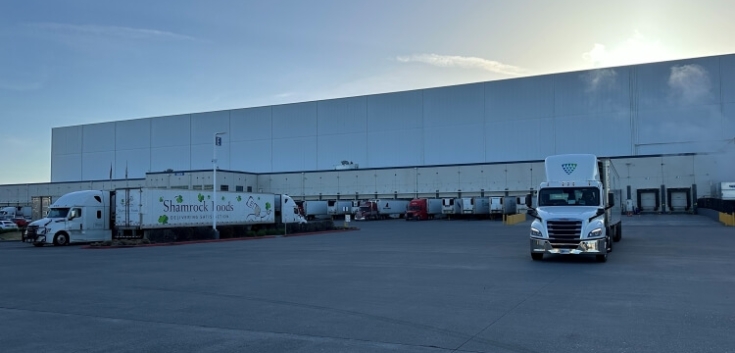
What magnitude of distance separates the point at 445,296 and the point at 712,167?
5803 centimetres

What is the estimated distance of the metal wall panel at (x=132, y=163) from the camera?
90.0 m

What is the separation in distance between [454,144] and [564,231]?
57010 millimetres

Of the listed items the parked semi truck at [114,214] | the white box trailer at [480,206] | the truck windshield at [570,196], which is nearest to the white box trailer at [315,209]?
the white box trailer at [480,206]

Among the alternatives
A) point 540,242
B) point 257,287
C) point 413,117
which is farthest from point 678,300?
point 413,117

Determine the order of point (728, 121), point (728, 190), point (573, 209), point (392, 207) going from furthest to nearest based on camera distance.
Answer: point (392, 207), point (728, 121), point (728, 190), point (573, 209)

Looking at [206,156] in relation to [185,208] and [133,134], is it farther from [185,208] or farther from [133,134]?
[185,208]

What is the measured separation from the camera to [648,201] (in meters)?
61.2

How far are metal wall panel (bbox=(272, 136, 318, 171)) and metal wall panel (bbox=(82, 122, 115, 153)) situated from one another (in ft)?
101

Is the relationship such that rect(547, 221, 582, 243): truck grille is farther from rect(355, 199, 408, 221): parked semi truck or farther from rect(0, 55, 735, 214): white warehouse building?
rect(355, 199, 408, 221): parked semi truck

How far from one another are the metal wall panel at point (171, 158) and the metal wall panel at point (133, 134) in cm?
242

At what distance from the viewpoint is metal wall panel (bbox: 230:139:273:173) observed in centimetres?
8344

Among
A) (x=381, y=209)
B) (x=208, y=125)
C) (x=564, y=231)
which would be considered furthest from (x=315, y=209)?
(x=564, y=231)

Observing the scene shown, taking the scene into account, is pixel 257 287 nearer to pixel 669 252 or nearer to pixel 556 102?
pixel 669 252

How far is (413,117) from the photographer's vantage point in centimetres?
7550
